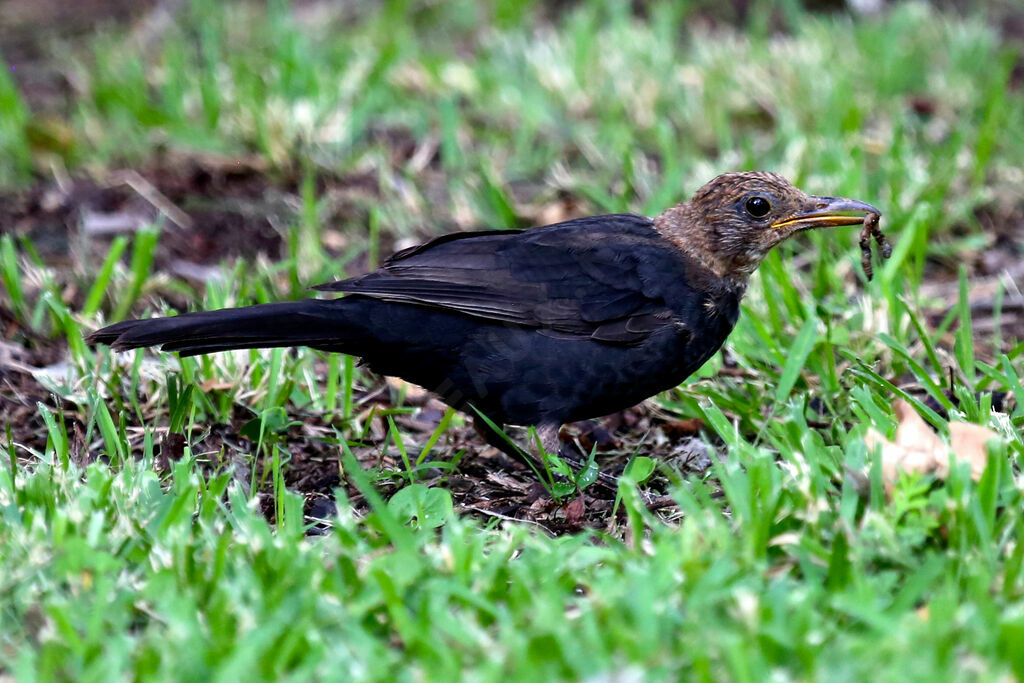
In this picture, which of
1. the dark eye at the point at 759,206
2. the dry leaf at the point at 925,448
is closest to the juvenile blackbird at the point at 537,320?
the dark eye at the point at 759,206

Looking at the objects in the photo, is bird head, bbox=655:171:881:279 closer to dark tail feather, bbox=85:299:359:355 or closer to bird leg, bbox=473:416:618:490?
bird leg, bbox=473:416:618:490

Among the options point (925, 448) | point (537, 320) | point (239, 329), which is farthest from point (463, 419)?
point (925, 448)

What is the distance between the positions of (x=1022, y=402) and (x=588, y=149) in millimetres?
3255

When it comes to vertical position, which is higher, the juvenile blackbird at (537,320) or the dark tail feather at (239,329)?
the dark tail feather at (239,329)

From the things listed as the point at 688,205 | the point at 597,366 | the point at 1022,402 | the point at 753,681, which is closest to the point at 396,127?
the point at 688,205

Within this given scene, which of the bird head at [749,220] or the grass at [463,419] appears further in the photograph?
the bird head at [749,220]

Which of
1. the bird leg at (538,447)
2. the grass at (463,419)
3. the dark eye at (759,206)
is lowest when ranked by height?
the bird leg at (538,447)

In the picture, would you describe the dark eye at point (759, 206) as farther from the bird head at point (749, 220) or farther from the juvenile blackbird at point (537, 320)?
the juvenile blackbird at point (537, 320)

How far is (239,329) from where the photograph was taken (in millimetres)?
3910

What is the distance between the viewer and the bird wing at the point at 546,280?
4238 millimetres

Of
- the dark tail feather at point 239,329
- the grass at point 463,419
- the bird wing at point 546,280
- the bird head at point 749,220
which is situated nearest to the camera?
the grass at point 463,419

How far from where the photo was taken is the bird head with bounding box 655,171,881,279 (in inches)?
178

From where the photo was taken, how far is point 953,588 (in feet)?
9.28

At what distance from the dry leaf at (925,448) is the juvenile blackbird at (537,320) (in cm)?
99
